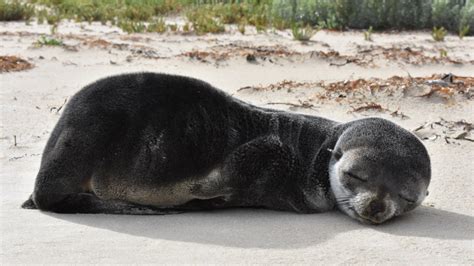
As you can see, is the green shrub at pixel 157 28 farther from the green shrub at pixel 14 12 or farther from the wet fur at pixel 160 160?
the wet fur at pixel 160 160

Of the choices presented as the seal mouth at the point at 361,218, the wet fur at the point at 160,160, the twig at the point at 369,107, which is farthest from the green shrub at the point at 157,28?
the seal mouth at the point at 361,218

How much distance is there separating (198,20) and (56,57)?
4.07 meters

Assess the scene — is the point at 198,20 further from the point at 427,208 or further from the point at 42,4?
the point at 427,208

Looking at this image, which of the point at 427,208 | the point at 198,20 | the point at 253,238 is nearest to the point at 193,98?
the point at 253,238

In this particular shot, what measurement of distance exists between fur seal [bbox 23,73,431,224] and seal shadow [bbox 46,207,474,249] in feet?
0.29

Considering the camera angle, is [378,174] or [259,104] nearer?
[378,174]

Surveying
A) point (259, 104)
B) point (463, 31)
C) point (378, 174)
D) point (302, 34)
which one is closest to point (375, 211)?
point (378, 174)

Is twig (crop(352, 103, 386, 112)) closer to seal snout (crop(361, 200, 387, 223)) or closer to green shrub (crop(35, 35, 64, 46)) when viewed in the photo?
seal snout (crop(361, 200, 387, 223))

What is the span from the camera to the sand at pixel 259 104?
Answer: 476 cm

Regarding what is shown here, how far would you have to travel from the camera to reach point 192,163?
5.65 meters

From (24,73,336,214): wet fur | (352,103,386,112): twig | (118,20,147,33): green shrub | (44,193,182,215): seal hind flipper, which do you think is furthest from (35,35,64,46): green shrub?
(44,193,182,215): seal hind flipper

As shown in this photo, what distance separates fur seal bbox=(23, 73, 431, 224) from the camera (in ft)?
18.1

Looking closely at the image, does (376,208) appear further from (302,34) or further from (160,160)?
(302,34)

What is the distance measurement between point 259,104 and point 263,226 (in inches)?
145
